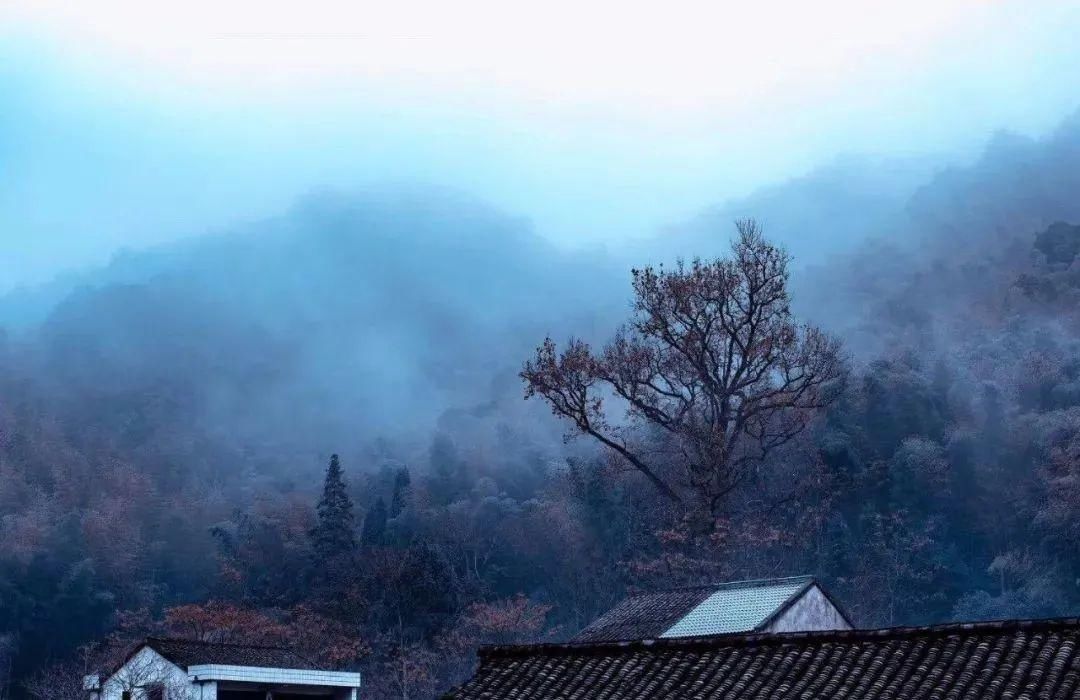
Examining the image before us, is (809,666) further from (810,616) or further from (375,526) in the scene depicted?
(375,526)

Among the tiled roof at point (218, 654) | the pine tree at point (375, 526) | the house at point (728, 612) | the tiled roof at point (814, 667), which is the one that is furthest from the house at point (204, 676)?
the pine tree at point (375, 526)

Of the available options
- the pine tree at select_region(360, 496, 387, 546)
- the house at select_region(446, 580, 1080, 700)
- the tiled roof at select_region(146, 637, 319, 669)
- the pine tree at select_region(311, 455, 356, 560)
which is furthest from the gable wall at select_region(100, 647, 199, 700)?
the pine tree at select_region(360, 496, 387, 546)

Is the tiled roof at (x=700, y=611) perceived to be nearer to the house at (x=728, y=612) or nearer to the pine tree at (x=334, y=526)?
the house at (x=728, y=612)

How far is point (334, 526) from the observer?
80.8 metres

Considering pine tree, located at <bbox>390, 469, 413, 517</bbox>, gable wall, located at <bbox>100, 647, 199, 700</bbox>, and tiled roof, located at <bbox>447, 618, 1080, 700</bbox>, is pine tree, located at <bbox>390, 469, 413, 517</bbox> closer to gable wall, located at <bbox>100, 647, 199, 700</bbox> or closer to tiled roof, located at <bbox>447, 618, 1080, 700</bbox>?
gable wall, located at <bbox>100, 647, 199, 700</bbox>

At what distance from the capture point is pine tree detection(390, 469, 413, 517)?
305 feet

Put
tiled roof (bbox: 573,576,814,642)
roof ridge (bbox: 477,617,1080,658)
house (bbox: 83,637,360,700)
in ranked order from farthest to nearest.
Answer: house (bbox: 83,637,360,700), tiled roof (bbox: 573,576,814,642), roof ridge (bbox: 477,617,1080,658)

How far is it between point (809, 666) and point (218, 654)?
2215cm

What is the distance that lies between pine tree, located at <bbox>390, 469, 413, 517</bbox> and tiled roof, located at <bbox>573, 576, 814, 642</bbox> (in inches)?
2383

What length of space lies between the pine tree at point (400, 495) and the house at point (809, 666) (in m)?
71.6

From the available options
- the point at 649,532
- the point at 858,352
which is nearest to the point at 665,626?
the point at 649,532

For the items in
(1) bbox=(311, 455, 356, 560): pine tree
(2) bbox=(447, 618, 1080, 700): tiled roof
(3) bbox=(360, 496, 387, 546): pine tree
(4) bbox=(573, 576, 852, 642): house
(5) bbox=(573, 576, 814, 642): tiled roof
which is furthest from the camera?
(3) bbox=(360, 496, 387, 546): pine tree

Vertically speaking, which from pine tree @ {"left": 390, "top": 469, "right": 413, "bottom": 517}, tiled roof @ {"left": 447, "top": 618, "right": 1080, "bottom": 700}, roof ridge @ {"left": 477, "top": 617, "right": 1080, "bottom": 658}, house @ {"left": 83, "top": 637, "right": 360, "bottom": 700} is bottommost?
house @ {"left": 83, "top": 637, "right": 360, "bottom": 700}

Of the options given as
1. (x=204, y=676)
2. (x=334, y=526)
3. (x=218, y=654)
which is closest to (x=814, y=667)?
(x=204, y=676)
